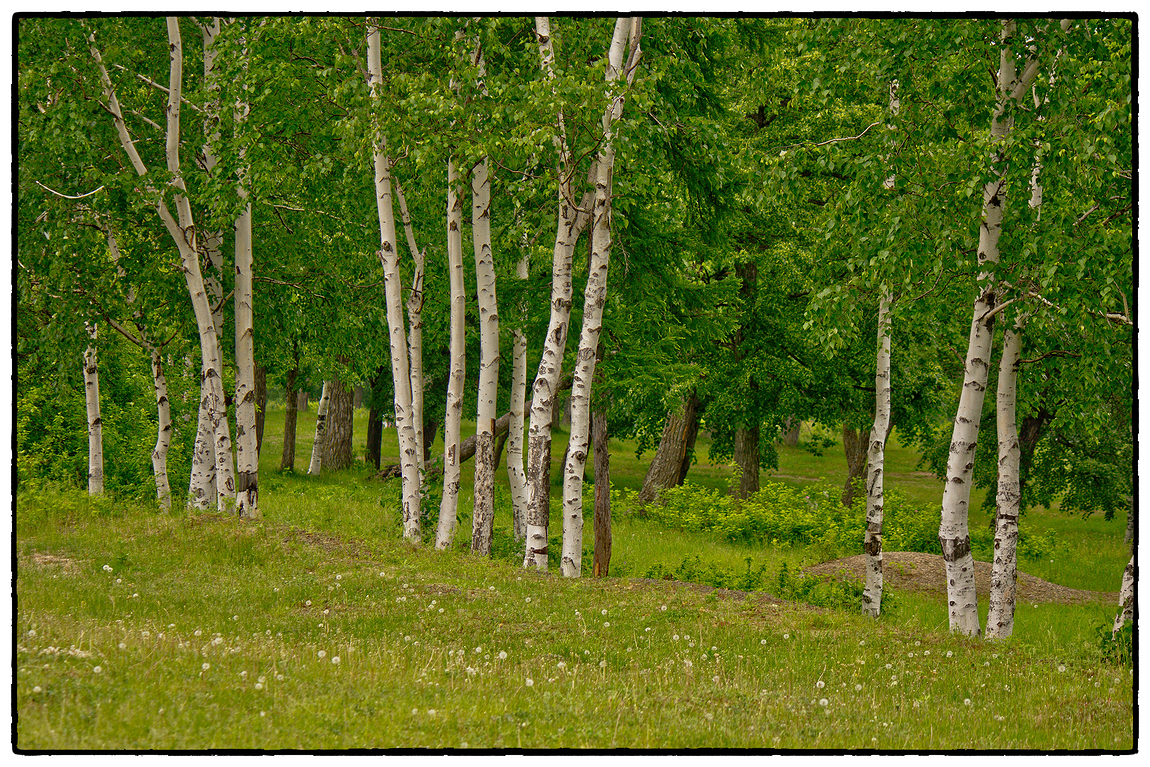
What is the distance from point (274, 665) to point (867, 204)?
7.99 m

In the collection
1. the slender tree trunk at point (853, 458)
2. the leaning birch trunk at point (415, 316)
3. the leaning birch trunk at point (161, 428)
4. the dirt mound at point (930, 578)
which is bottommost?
the dirt mound at point (930, 578)

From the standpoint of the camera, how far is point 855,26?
962 centimetres

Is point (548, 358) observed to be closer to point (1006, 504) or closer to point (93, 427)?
point (1006, 504)

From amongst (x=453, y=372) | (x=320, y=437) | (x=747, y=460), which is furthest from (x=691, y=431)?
(x=453, y=372)

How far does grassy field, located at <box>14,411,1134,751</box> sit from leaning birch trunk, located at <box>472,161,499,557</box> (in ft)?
5.60

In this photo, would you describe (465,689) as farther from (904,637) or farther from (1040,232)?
(1040,232)

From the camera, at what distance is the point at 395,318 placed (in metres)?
14.3

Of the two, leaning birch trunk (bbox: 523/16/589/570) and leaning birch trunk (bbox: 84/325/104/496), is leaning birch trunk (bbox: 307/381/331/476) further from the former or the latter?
leaning birch trunk (bbox: 523/16/589/570)

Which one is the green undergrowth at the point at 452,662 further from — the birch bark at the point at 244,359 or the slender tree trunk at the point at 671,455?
the slender tree trunk at the point at 671,455

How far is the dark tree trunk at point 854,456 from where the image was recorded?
28203 mm

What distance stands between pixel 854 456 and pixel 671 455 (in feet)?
23.0

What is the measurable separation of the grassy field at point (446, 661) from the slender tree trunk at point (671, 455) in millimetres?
14925

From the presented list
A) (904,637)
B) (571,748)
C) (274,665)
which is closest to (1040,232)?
(904,637)

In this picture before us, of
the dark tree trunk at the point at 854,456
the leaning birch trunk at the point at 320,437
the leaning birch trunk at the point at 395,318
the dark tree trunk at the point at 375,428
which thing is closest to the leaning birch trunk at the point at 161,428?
the leaning birch trunk at the point at 395,318
